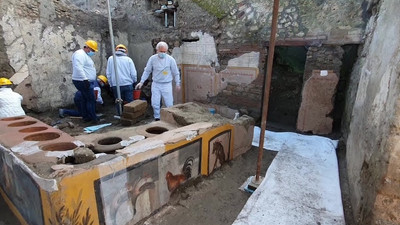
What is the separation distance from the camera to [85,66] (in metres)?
4.88

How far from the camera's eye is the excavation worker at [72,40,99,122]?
4676 millimetres

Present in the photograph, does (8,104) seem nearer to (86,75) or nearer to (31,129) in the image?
(31,129)

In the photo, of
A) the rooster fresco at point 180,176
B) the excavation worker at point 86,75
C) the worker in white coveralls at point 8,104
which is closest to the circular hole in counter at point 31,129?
the worker in white coveralls at point 8,104

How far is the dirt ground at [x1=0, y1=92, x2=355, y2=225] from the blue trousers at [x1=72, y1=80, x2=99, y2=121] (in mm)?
2636

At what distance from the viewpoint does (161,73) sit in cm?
498

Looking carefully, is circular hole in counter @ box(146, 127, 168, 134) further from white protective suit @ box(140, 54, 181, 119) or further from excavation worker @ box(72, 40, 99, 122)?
excavation worker @ box(72, 40, 99, 122)

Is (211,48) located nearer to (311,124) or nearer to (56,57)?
(311,124)

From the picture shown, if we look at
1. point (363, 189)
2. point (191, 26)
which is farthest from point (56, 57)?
point (363, 189)

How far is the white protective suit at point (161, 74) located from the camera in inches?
195

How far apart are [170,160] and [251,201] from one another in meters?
1.00

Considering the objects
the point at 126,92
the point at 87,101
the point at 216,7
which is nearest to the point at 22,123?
the point at 87,101

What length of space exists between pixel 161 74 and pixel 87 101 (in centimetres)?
173

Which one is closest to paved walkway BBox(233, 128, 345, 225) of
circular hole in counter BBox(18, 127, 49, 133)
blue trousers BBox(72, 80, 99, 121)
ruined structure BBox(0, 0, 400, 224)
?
ruined structure BBox(0, 0, 400, 224)

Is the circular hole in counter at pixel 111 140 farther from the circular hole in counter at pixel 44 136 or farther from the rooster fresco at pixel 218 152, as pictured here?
the rooster fresco at pixel 218 152
